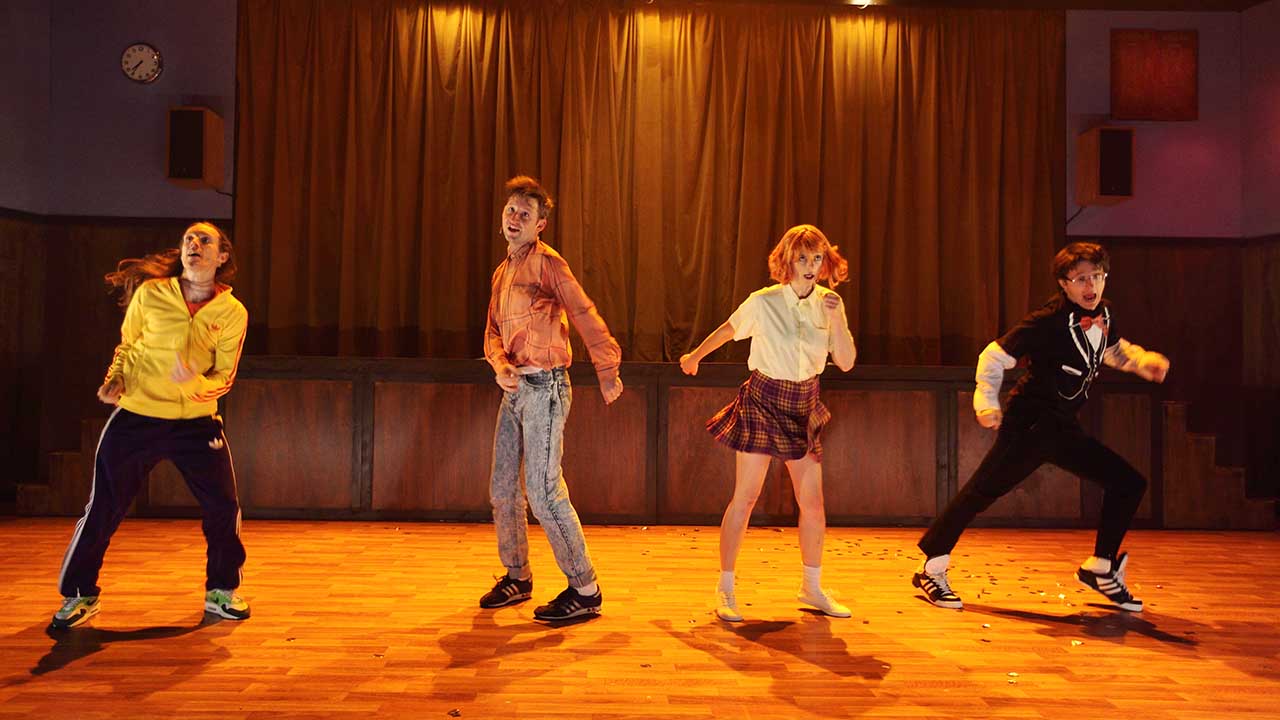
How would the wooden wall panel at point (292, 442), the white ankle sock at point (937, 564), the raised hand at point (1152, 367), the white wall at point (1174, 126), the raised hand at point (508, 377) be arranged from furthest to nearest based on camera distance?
the white wall at point (1174, 126)
the wooden wall panel at point (292, 442)
the white ankle sock at point (937, 564)
the raised hand at point (1152, 367)
the raised hand at point (508, 377)

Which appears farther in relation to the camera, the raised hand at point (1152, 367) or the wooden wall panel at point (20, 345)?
the wooden wall panel at point (20, 345)

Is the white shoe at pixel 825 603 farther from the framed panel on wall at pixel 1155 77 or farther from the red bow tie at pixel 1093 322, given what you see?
the framed panel on wall at pixel 1155 77

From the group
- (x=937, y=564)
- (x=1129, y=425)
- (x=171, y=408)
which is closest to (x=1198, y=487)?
(x=1129, y=425)

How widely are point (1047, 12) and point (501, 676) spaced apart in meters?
6.45

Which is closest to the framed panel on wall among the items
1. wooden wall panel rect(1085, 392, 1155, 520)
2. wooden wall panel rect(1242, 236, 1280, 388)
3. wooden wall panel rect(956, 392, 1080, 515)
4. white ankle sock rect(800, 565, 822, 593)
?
wooden wall panel rect(1242, 236, 1280, 388)

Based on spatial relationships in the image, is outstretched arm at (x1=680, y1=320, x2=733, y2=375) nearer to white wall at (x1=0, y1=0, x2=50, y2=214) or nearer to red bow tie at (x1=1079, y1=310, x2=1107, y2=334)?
red bow tie at (x1=1079, y1=310, x2=1107, y2=334)

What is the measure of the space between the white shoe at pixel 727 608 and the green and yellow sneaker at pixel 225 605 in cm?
174

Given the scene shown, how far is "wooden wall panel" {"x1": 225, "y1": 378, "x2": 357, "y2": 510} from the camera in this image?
5.81m

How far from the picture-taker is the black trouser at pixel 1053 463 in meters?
3.89

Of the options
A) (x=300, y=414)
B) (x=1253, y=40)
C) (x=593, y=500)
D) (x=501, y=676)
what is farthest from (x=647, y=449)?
(x=1253, y=40)

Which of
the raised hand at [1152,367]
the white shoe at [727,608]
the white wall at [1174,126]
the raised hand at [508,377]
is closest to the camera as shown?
the raised hand at [508,377]

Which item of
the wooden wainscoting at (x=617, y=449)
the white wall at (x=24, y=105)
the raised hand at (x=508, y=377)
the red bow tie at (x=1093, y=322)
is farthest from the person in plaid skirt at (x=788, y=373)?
the white wall at (x=24, y=105)

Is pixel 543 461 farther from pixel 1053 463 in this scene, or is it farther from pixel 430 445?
pixel 430 445

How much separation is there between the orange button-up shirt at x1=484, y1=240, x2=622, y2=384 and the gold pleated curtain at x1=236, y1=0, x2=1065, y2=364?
11.1ft
